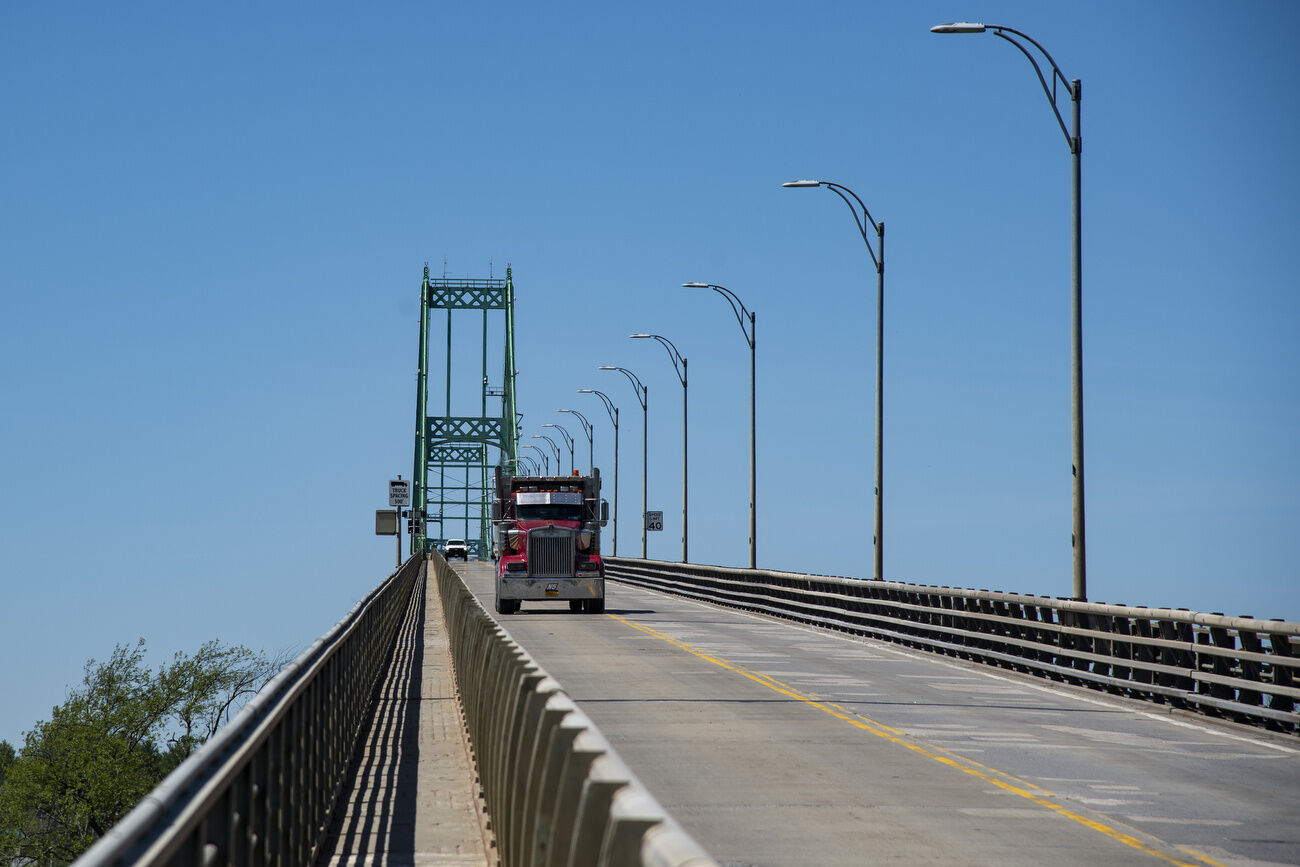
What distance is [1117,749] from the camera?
15.1 metres

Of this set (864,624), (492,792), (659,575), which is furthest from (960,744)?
(659,575)

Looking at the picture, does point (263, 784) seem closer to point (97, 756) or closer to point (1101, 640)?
point (1101, 640)

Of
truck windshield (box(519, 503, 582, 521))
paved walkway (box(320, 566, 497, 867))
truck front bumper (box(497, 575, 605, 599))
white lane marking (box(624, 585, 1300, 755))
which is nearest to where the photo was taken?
paved walkway (box(320, 566, 497, 867))

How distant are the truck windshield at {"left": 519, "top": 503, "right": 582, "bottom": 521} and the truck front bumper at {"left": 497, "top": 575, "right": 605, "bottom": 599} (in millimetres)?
1542

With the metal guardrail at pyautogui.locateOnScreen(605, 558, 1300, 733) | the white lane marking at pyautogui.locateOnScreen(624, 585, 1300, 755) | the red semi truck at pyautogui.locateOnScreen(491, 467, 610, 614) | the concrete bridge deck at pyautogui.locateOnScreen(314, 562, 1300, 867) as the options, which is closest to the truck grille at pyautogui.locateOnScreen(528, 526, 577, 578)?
the red semi truck at pyautogui.locateOnScreen(491, 467, 610, 614)

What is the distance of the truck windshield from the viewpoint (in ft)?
136

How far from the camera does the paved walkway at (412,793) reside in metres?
10.2

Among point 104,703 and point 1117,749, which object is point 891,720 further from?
point 104,703

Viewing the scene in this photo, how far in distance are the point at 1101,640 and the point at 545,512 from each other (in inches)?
852

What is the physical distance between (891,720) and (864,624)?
1613cm

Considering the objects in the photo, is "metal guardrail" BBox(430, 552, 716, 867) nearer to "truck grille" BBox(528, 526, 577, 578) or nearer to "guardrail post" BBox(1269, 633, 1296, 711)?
"guardrail post" BBox(1269, 633, 1296, 711)

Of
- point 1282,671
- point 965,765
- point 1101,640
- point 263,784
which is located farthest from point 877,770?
point 1101,640

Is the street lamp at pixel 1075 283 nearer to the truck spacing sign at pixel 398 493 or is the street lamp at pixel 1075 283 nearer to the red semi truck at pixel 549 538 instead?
the red semi truck at pixel 549 538

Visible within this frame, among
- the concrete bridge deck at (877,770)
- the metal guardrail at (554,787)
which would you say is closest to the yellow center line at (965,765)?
the concrete bridge deck at (877,770)
